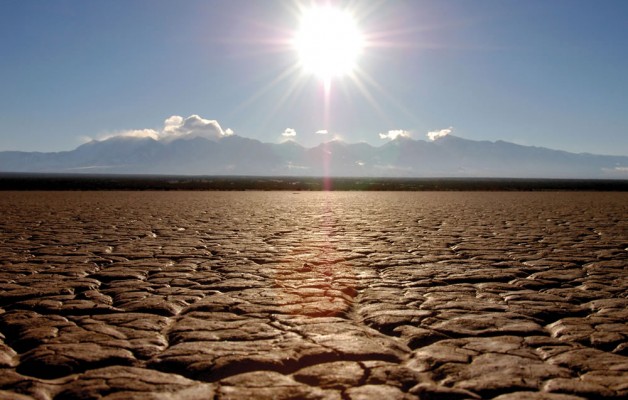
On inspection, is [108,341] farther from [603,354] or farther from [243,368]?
[603,354]

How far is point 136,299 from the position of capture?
4246 mm

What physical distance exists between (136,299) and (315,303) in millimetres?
1323

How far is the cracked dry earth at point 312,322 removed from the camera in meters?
2.51

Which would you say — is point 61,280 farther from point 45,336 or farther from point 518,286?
point 518,286

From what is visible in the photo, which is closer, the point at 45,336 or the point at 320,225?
the point at 45,336

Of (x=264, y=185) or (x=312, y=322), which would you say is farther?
(x=264, y=185)

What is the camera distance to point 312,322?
3559mm

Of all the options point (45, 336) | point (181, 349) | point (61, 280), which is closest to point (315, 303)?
point (181, 349)

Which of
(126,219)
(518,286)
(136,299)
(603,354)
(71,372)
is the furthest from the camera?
(126,219)

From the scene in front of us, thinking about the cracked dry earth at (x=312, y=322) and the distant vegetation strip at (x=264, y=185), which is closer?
the cracked dry earth at (x=312, y=322)

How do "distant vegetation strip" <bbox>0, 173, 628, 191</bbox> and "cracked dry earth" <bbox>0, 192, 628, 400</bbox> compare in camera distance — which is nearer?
"cracked dry earth" <bbox>0, 192, 628, 400</bbox>

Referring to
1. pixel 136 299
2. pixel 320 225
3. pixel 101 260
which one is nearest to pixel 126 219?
pixel 320 225

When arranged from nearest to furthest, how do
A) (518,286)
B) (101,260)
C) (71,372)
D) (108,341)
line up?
(71,372) < (108,341) < (518,286) < (101,260)

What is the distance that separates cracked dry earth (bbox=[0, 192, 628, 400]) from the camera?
8.25ft
